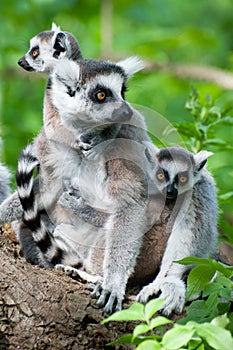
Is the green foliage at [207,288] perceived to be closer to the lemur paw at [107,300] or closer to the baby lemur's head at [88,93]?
the lemur paw at [107,300]

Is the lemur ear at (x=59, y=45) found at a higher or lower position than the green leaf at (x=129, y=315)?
higher

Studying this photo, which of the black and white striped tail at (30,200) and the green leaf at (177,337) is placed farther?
the black and white striped tail at (30,200)

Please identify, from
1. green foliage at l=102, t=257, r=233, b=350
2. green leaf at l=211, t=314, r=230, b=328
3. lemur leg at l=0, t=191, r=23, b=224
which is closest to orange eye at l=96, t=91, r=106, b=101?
lemur leg at l=0, t=191, r=23, b=224

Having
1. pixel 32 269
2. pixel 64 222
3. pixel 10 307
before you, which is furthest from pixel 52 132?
pixel 10 307

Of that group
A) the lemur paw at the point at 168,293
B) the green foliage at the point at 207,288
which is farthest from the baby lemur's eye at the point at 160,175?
the green foliage at the point at 207,288

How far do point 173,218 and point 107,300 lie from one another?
2.43ft

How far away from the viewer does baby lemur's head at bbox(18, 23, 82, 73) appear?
19.1 feet

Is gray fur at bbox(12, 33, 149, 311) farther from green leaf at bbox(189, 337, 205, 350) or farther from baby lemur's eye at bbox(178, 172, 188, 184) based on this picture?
green leaf at bbox(189, 337, 205, 350)

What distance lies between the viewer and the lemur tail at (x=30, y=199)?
4.83m

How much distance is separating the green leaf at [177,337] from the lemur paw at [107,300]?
1256 millimetres

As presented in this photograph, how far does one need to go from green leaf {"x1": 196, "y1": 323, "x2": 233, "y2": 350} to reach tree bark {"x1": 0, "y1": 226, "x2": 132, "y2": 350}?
112cm

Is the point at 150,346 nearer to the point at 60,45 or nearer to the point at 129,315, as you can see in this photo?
the point at 129,315

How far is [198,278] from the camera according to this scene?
3.73m

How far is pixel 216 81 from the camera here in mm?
8570
